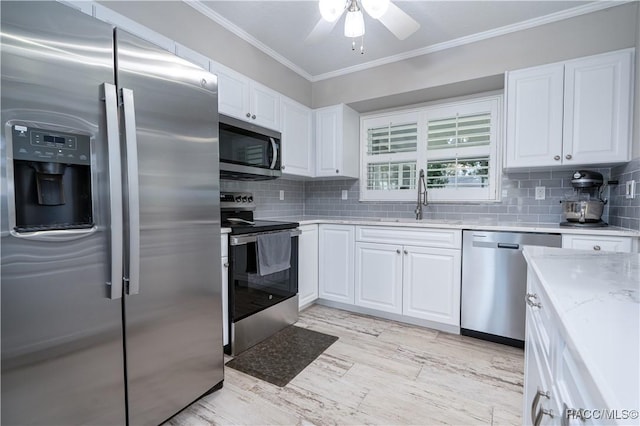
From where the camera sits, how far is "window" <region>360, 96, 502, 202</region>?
2.94 metres

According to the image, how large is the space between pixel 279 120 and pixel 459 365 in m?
2.56

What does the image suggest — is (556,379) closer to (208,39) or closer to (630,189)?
(630,189)

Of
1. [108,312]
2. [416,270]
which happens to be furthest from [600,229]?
[108,312]

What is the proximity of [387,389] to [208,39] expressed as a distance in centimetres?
277

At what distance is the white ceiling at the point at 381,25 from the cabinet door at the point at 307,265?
5.66 feet

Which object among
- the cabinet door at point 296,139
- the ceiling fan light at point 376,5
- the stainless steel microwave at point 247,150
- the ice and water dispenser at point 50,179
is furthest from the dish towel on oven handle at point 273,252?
the ceiling fan light at point 376,5

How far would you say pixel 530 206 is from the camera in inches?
107

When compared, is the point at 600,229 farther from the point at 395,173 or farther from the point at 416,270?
the point at 395,173

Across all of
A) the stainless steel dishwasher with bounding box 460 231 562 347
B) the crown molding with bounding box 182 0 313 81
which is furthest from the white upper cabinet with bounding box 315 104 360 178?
the stainless steel dishwasher with bounding box 460 231 562 347

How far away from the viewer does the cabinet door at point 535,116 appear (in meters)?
2.27

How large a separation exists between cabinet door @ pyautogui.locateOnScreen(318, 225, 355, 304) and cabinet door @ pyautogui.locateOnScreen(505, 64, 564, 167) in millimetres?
1564

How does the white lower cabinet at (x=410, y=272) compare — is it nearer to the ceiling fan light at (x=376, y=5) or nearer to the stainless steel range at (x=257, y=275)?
the stainless steel range at (x=257, y=275)

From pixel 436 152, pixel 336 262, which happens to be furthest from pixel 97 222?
pixel 436 152

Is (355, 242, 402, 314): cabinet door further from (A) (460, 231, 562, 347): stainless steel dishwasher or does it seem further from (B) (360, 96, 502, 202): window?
(B) (360, 96, 502, 202): window
